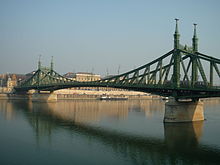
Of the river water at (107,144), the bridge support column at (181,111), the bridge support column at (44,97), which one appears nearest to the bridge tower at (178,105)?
the bridge support column at (181,111)

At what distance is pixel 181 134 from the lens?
37.7 m

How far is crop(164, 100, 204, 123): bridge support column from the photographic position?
1753 inches

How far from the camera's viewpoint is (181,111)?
45.5 metres

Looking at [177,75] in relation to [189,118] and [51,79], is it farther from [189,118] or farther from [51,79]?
[51,79]

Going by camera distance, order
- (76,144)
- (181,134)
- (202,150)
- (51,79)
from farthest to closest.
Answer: (51,79), (181,134), (76,144), (202,150)

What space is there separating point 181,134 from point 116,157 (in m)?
13.9

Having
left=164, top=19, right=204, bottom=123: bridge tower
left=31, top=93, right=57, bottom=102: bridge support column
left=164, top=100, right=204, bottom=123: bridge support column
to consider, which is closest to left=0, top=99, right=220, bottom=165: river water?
left=164, top=100, right=204, bottom=123: bridge support column

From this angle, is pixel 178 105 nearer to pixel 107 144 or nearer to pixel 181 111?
pixel 181 111

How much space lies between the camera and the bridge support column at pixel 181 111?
44531 mm

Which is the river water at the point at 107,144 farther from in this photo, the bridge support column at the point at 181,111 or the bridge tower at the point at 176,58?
the bridge tower at the point at 176,58

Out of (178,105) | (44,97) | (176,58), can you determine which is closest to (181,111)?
(178,105)

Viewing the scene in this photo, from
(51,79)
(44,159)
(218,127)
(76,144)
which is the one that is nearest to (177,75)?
(218,127)

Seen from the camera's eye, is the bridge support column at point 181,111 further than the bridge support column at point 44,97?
No

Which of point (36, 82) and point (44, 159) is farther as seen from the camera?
point (36, 82)
